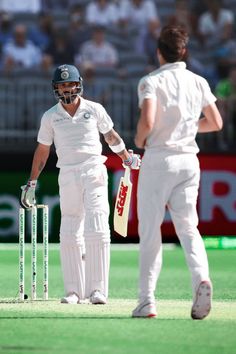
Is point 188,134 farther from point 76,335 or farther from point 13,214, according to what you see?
point 13,214

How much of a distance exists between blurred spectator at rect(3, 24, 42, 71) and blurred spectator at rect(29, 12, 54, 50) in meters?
0.16

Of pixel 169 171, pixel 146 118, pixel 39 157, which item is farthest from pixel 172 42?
pixel 39 157

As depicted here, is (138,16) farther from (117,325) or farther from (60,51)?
(117,325)

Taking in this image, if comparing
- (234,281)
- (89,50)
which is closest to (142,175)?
(234,281)

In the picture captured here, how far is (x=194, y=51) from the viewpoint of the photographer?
822 inches

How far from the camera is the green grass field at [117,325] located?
732 centimetres

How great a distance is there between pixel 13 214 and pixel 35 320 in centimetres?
1052

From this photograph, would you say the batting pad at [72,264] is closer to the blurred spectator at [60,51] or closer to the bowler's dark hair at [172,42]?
the bowler's dark hair at [172,42]

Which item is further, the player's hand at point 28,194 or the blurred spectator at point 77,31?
the blurred spectator at point 77,31

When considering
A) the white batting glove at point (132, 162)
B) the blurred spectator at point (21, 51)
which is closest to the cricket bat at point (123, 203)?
the white batting glove at point (132, 162)

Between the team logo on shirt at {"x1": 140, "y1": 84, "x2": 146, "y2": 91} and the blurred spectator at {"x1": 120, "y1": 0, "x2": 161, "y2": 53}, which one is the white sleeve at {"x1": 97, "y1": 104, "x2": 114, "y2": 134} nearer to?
the team logo on shirt at {"x1": 140, "y1": 84, "x2": 146, "y2": 91}

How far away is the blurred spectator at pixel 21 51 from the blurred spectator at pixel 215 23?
10.2 ft

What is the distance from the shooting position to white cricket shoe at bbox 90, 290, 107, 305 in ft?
32.7

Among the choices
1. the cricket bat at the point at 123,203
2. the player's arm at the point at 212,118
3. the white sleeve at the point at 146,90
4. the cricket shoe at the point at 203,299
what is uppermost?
the white sleeve at the point at 146,90
